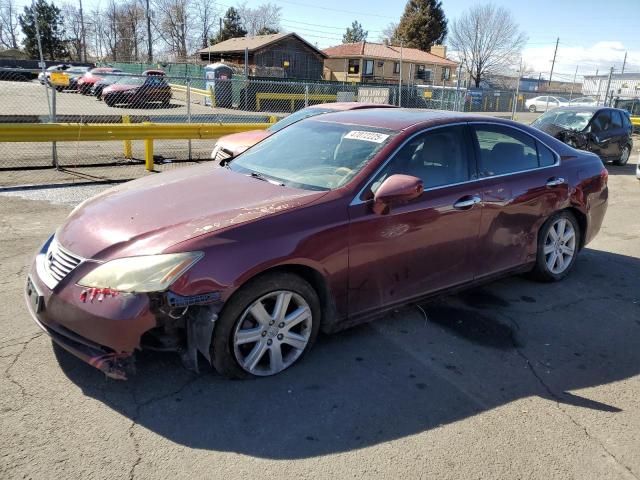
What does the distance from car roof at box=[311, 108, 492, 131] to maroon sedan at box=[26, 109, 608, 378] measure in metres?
0.02

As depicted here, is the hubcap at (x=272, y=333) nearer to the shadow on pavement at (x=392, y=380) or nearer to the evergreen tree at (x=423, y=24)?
the shadow on pavement at (x=392, y=380)

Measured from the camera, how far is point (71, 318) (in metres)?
2.82

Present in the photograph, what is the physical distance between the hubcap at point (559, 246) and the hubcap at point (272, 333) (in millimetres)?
2760

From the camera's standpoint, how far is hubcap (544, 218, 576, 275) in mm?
4871

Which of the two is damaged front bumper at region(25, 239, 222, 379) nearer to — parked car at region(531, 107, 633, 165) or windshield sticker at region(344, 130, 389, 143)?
windshield sticker at region(344, 130, 389, 143)

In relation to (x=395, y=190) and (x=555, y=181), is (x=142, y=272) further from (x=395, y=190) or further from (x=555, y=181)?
(x=555, y=181)

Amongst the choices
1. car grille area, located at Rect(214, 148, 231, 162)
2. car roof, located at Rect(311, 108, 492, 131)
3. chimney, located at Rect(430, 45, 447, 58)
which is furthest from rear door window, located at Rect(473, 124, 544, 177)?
chimney, located at Rect(430, 45, 447, 58)

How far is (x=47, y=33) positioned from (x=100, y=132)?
63.3 metres

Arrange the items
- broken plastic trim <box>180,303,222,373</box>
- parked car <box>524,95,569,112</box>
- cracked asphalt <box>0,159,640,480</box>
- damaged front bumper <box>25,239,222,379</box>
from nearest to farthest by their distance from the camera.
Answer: cracked asphalt <box>0,159,640,480</box>
damaged front bumper <box>25,239,222,379</box>
broken plastic trim <box>180,303,222,373</box>
parked car <box>524,95,569,112</box>

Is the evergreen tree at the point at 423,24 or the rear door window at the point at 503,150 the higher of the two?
the evergreen tree at the point at 423,24

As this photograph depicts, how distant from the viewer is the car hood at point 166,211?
295 cm

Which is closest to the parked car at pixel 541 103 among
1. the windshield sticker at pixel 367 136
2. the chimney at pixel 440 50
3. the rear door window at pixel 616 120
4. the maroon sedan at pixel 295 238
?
the chimney at pixel 440 50

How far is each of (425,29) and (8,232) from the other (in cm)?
6928

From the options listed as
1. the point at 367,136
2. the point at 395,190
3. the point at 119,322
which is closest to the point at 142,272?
the point at 119,322
